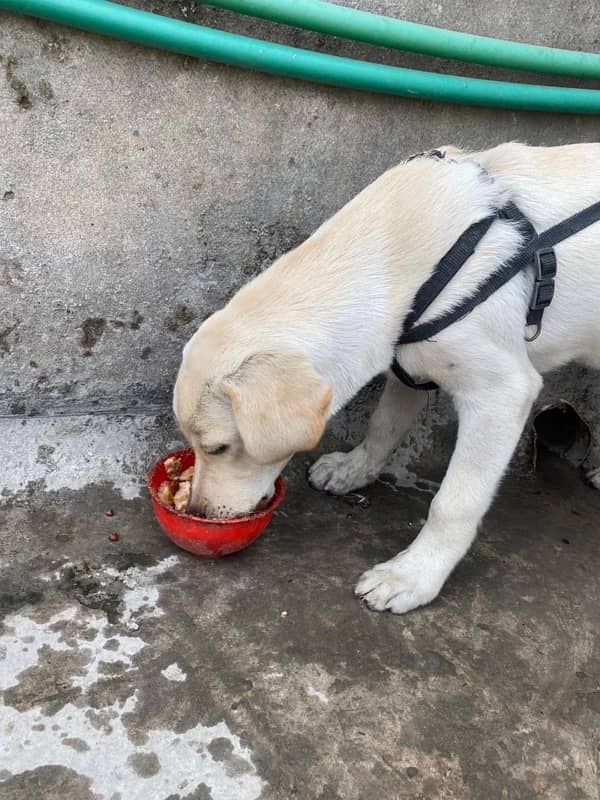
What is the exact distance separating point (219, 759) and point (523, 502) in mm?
2621

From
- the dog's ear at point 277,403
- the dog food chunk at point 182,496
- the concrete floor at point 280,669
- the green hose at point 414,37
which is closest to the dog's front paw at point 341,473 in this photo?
the concrete floor at point 280,669

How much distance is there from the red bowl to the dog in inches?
2.2

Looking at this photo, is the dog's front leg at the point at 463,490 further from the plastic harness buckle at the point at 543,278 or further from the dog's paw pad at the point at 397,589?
the plastic harness buckle at the point at 543,278

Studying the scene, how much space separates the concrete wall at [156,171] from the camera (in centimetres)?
319

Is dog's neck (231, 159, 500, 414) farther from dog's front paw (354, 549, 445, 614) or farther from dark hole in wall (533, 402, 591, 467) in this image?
dark hole in wall (533, 402, 591, 467)

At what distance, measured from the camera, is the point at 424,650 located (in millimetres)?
2928

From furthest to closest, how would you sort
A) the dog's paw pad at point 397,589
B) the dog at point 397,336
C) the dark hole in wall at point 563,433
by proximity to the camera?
the dark hole in wall at point 563,433 < the dog's paw pad at point 397,589 < the dog at point 397,336

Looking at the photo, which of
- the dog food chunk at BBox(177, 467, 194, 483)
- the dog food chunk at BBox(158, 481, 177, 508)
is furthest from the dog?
the dog food chunk at BBox(177, 467, 194, 483)

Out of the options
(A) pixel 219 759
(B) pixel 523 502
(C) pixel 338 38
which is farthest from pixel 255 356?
(B) pixel 523 502

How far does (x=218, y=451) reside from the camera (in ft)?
9.44

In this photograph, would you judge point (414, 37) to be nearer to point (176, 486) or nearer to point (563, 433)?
point (176, 486)

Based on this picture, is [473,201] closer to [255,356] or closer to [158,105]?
[255,356]

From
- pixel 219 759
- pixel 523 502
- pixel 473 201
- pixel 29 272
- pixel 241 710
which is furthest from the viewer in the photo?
pixel 523 502

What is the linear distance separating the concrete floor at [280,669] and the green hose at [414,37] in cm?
238
